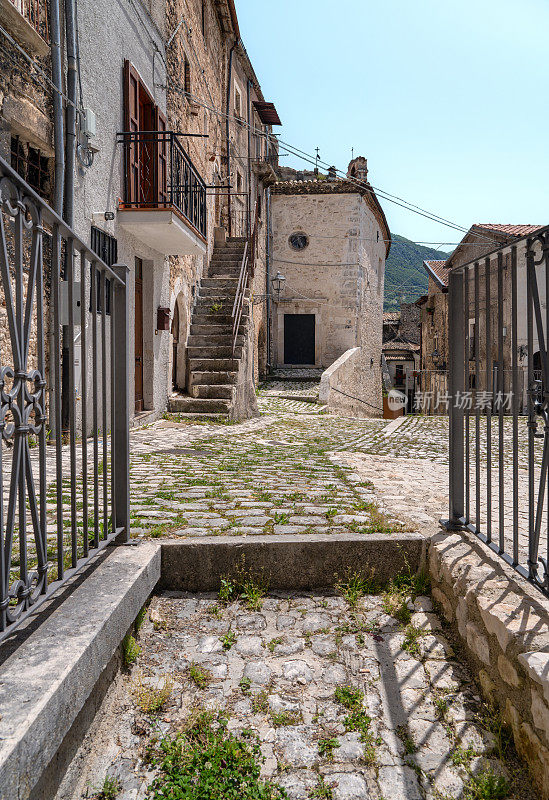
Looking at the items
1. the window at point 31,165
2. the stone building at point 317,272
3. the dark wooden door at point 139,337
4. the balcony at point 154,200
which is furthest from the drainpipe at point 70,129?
the stone building at point 317,272

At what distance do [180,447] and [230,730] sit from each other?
5.68 meters

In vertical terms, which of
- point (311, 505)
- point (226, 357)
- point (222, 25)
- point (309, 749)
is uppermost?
point (222, 25)

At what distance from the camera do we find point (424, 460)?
7.62 metres

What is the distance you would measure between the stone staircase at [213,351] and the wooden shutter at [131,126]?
3.60m

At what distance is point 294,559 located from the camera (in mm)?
3342

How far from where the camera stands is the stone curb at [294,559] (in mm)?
3270

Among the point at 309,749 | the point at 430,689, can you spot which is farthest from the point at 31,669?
the point at 430,689

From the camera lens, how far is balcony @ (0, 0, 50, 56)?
5887mm

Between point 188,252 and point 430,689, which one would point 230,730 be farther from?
point 188,252

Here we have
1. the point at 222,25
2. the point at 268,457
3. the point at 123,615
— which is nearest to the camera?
the point at 123,615

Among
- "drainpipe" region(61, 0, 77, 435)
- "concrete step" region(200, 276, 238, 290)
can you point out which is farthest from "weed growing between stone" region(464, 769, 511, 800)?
"concrete step" region(200, 276, 238, 290)

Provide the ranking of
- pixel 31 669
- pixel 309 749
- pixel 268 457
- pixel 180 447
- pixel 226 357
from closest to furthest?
pixel 31 669
pixel 309 749
pixel 268 457
pixel 180 447
pixel 226 357

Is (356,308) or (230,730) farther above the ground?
(356,308)

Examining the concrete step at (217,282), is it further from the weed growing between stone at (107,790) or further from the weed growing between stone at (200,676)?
the weed growing between stone at (107,790)
